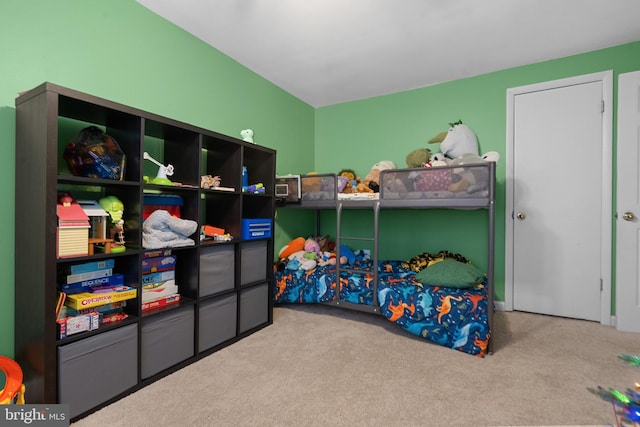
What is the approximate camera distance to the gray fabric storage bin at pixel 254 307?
2.32 meters

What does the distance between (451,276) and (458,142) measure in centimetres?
141

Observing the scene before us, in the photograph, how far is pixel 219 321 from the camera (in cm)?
212

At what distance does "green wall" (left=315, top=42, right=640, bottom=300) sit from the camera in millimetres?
2824

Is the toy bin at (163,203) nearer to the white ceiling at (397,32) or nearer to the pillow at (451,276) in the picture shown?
the white ceiling at (397,32)

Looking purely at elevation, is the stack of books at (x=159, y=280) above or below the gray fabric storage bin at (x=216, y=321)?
above

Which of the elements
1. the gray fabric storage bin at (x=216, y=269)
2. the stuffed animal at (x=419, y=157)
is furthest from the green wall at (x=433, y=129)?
the gray fabric storage bin at (x=216, y=269)

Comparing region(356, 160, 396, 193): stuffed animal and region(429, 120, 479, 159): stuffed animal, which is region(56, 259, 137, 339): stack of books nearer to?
region(356, 160, 396, 193): stuffed animal

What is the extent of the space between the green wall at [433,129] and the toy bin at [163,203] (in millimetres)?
2213

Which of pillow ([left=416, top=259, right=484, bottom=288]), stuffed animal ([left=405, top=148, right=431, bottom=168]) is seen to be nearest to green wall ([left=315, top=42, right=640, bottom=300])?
stuffed animal ([left=405, top=148, right=431, bottom=168])

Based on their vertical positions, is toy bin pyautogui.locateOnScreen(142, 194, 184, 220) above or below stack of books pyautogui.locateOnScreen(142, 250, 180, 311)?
above

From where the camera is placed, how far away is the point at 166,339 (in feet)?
5.88

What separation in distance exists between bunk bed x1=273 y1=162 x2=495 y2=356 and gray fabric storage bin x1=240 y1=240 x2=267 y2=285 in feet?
1.66

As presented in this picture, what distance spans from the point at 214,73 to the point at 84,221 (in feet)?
5.59

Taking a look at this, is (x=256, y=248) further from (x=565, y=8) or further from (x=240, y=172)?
(x=565, y=8)
